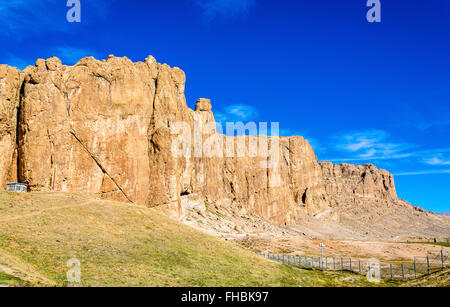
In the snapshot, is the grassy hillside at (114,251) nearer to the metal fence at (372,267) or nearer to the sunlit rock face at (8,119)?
the metal fence at (372,267)

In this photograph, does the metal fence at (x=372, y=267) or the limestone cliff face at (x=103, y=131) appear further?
the limestone cliff face at (x=103, y=131)

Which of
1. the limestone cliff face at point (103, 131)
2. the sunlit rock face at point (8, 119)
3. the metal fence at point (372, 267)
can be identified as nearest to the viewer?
the metal fence at point (372, 267)

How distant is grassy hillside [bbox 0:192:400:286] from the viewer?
77.2ft

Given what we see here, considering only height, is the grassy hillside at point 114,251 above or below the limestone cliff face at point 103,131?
below

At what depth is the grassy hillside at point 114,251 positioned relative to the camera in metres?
23.5

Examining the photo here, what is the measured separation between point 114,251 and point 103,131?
43.9 meters

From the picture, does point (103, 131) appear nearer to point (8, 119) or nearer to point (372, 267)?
point (8, 119)

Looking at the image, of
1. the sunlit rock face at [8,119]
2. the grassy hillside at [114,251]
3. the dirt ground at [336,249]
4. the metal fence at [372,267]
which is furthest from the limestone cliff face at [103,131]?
the metal fence at [372,267]

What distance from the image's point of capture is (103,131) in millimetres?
68875

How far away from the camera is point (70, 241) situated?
28891 mm

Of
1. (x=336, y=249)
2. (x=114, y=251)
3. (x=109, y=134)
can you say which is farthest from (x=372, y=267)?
(x=109, y=134)

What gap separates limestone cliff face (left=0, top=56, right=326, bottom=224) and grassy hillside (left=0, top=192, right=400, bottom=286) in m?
22.3

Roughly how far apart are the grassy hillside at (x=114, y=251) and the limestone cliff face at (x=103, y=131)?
22.3 m

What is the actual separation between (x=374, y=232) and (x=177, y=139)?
409 ft
